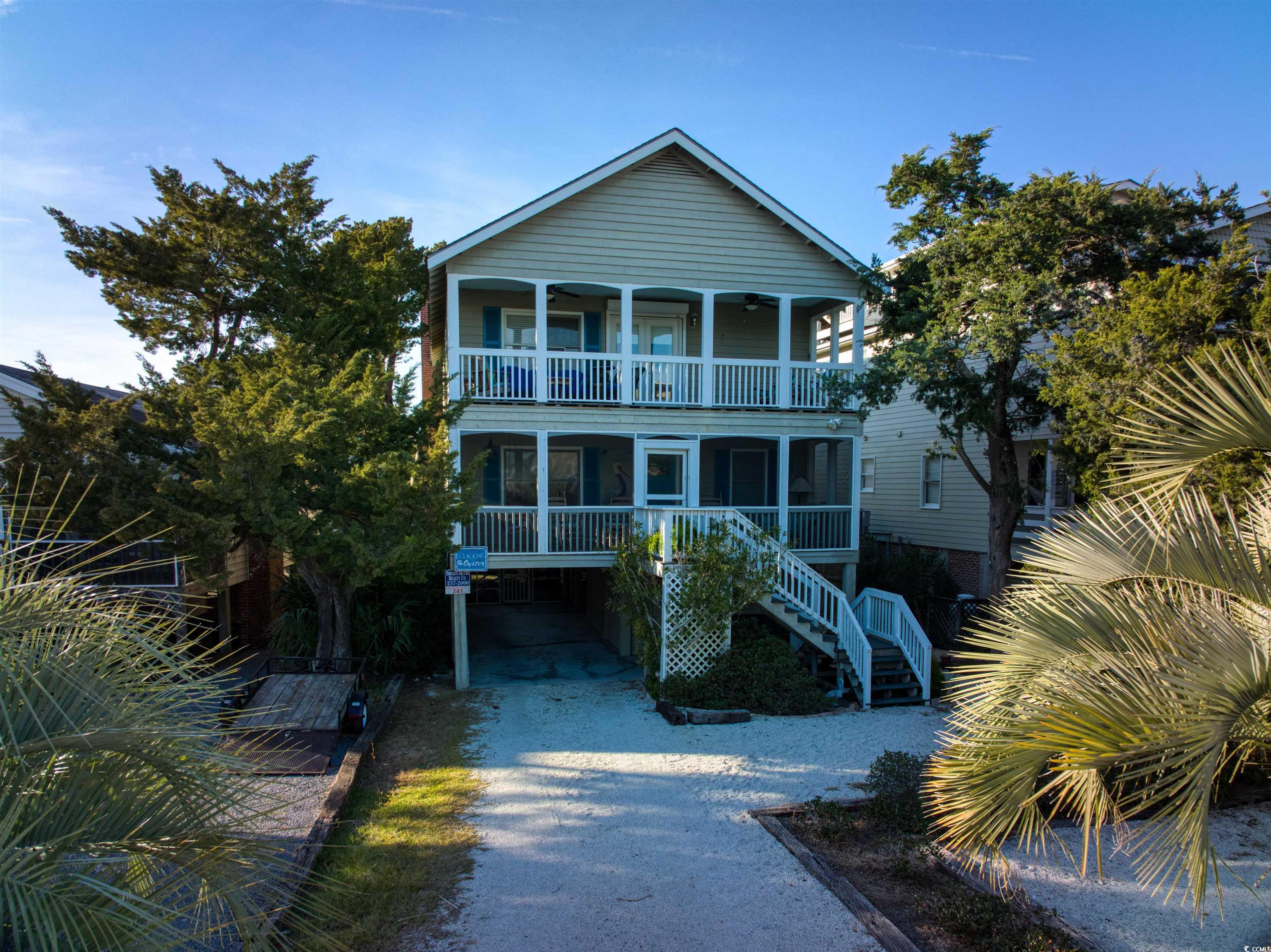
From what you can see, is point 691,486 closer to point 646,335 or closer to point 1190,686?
point 646,335

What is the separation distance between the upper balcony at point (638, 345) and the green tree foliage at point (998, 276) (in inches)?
52.3

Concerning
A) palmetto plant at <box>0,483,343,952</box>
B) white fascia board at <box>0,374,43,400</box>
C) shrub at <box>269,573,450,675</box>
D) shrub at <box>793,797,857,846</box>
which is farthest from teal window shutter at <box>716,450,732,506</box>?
palmetto plant at <box>0,483,343,952</box>

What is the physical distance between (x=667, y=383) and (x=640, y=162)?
13.7ft

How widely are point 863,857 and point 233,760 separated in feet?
18.9

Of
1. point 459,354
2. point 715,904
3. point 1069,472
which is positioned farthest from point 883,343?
point 715,904

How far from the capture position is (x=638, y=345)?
637 inches

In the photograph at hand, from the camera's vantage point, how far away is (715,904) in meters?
5.82

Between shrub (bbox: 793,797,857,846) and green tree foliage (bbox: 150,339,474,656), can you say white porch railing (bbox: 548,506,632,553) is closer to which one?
green tree foliage (bbox: 150,339,474,656)

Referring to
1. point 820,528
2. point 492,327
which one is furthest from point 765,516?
point 492,327

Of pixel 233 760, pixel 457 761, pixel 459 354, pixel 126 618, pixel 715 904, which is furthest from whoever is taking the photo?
pixel 459 354

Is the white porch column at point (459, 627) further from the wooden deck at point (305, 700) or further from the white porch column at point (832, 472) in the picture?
the white porch column at point (832, 472)

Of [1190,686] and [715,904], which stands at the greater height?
[1190,686]

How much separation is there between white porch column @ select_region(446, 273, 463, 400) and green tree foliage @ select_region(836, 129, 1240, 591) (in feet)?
23.6

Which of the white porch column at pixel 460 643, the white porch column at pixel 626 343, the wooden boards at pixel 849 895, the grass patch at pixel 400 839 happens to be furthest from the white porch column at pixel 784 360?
the wooden boards at pixel 849 895
